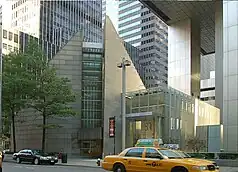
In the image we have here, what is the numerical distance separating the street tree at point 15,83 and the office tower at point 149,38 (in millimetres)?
94380

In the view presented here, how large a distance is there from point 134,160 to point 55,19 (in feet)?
369

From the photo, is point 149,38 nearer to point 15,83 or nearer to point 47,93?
point 47,93

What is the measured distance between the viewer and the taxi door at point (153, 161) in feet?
57.7

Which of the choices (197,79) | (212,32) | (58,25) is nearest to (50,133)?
(197,79)

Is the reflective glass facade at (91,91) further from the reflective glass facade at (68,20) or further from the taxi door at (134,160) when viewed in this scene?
the reflective glass facade at (68,20)

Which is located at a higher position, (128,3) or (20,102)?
(128,3)

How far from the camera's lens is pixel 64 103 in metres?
49.0

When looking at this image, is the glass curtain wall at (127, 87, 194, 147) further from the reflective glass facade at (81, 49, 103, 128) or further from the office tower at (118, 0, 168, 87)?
the office tower at (118, 0, 168, 87)

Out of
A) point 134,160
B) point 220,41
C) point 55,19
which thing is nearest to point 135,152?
point 134,160

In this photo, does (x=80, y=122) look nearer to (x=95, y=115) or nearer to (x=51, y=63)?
(x=95, y=115)

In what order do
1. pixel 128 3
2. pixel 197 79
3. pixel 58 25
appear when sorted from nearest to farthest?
1. pixel 197 79
2. pixel 58 25
3. pixel 128 3

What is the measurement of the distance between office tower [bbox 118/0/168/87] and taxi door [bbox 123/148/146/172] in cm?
12390

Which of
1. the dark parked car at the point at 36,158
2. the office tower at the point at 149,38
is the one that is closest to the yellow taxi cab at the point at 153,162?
the dark parked car at the point at 36,158

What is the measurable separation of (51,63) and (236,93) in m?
26.5
